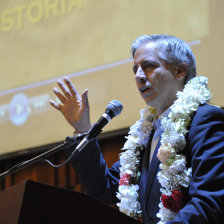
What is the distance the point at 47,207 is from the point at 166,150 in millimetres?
686

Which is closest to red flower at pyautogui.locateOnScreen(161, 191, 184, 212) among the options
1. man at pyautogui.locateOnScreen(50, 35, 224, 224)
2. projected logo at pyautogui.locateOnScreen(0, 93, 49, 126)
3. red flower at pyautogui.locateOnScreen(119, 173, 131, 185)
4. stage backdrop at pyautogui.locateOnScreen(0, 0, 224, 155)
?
man at pyautogui.locateOnScreen(50, 35, 224, 224)

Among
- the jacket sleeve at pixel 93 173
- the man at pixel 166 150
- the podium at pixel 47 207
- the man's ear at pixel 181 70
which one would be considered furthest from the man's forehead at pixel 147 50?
the podium at pixel 47 207

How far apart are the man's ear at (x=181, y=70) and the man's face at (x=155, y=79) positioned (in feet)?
0.03

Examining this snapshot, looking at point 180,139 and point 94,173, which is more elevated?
point 180,139

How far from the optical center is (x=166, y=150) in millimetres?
1889

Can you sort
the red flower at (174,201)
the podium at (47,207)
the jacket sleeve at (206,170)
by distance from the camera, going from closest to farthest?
the podium at (47,207) → the jacket sleeve at (206,170) → the red flower at (174,201)

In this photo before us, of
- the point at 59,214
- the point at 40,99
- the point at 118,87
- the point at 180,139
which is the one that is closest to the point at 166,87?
the point at 180,139

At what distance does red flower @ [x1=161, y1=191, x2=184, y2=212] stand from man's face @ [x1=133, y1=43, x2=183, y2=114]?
1.58 ft

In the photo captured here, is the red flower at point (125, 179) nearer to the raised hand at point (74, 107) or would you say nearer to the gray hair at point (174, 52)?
the raised hand at point (74, 107)

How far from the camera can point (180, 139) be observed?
74.2 inches

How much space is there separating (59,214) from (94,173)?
78 cm

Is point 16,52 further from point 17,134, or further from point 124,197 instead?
point 124,197

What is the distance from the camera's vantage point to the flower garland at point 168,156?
1.79 m

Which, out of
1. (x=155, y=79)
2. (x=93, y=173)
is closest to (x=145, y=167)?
(x=93, y=173)
